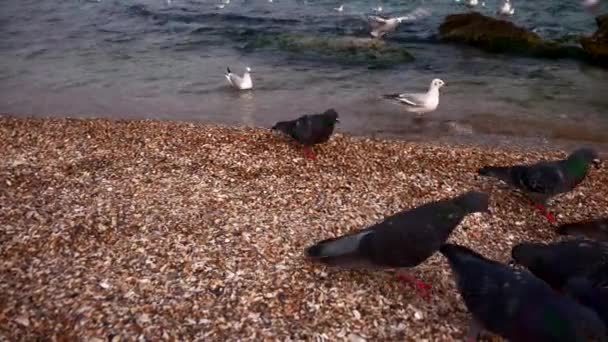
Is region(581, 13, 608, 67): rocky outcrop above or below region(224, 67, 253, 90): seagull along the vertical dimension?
above

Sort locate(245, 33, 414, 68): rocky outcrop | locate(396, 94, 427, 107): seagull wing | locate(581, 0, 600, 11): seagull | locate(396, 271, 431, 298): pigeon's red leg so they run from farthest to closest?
locate(581, 0, 600, 11): seagull < locate(245, 33, 414, 68): rocky outcrop < locate(396, 94, 427, 107): seagull wing < locate(396, 271, 431, 298): pigeon's red leg

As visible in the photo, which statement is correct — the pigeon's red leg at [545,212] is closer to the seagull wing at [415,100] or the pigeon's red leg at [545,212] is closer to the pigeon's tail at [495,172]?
the pigeon's tail at [495,172]

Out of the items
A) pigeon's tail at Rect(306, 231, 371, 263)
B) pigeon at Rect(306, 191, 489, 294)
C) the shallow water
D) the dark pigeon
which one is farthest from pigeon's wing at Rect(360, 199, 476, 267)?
the shallow water

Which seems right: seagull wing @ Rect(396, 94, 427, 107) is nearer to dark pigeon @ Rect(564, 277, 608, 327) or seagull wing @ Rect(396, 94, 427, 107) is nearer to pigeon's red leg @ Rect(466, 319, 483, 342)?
dark pigeon @ Rect(564, 277, 608, 327)

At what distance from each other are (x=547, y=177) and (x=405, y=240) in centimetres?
308

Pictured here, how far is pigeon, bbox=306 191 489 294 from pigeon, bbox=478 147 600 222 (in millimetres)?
2121

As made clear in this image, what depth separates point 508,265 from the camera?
5516mm

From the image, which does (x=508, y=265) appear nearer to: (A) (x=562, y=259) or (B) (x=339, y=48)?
(A) (x=562, y=259)

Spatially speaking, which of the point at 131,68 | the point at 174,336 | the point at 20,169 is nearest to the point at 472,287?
the point at 174,336

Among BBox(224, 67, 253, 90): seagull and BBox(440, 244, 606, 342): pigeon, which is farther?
BBox(224, 67, 253, 90): seagull

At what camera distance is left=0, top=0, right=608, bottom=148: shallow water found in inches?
472

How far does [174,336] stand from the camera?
4457mm

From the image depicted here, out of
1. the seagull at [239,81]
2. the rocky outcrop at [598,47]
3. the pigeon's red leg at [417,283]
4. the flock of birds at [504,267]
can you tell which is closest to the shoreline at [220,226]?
the pigeon's red leg at [417,283]

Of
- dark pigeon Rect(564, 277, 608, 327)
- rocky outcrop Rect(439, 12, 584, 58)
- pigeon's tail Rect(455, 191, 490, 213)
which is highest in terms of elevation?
rocky outcrop Rect(439, 12, 584, 58)
